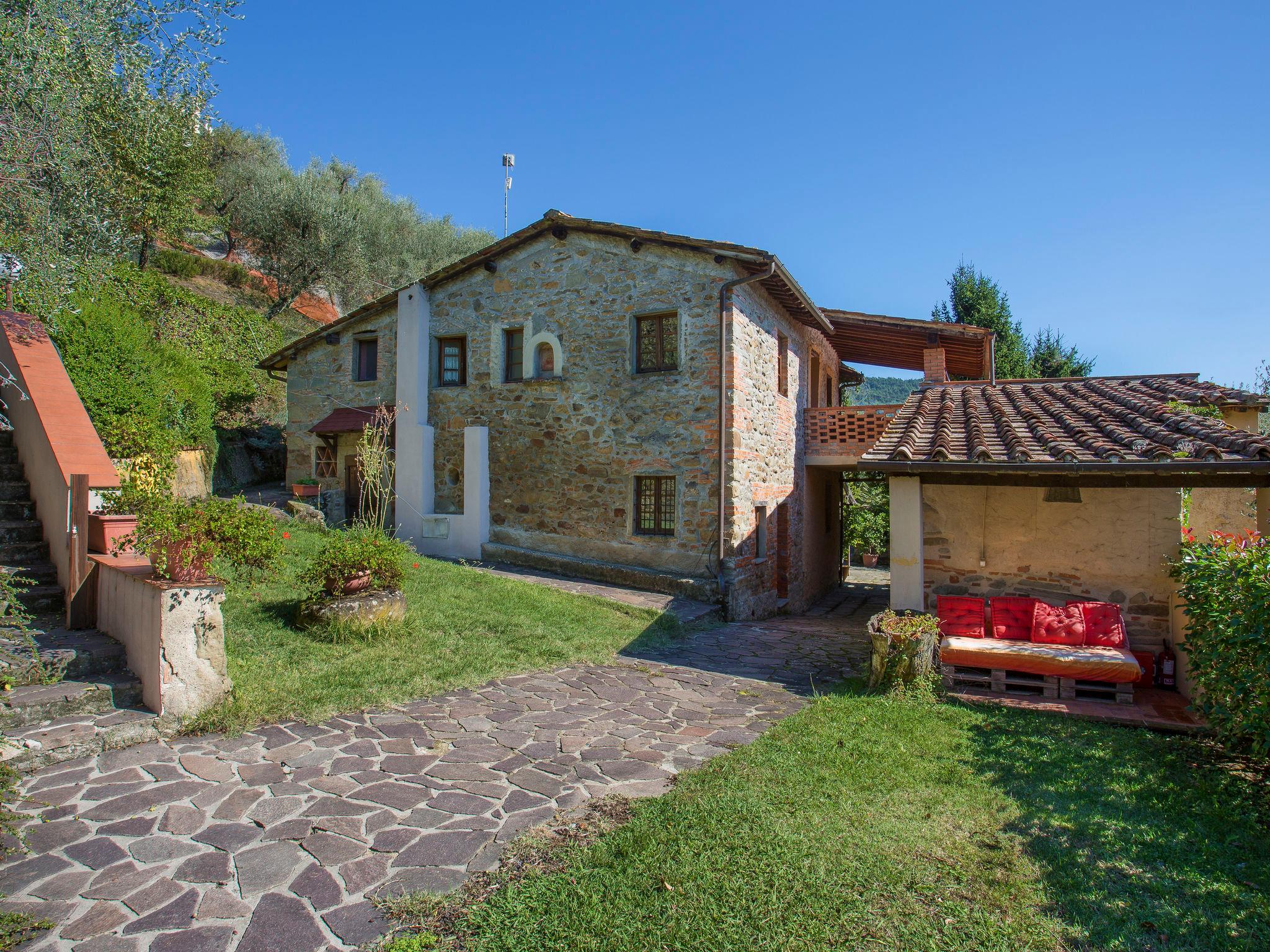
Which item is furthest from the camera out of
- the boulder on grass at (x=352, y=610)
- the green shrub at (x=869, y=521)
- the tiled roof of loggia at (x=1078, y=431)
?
the green shrub at (x=869, y=521)

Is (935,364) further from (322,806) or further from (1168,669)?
(322,806)

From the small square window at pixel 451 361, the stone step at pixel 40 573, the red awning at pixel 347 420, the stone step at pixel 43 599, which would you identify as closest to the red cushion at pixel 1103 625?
the stone step at pixel 43 599

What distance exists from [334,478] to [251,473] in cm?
355

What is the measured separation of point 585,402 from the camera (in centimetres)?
1249

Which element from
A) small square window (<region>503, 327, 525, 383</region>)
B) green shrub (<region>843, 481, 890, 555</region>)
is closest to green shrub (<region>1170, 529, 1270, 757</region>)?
small square window (<region>503, 327, 525, 383</region>)

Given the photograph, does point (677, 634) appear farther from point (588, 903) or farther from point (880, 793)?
point (588, 903)

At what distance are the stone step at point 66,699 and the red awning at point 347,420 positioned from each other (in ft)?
34.0

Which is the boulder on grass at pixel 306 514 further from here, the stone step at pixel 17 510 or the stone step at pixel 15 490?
the stone step at pixel 17 510

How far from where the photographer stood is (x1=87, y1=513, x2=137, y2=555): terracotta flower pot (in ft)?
18.4

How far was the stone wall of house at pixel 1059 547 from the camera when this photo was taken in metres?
7.77

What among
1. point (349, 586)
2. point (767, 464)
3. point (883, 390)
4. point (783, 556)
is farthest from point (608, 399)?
point (883, 390)

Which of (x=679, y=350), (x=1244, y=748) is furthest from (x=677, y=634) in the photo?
(x=1244, y=748)

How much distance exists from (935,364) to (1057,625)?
26.1 ft

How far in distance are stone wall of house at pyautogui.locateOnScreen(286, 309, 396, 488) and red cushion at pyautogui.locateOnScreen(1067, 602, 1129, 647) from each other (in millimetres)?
13172
